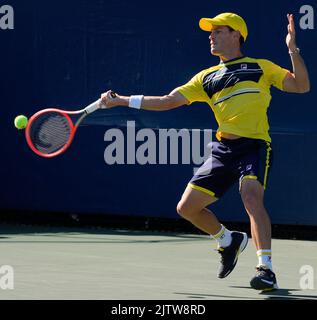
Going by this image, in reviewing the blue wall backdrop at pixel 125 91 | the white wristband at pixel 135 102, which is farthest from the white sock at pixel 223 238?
the blue wall backdrop at pixel 125 91

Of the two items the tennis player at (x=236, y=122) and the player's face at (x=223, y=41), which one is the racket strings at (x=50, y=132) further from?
the player's face at (x=223, y=41)

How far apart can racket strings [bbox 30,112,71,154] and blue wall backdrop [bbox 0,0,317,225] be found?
9.81 feet

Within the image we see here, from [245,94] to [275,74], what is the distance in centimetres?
24

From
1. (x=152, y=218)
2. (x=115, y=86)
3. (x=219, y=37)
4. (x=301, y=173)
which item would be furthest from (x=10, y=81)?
(x=219, y=37)

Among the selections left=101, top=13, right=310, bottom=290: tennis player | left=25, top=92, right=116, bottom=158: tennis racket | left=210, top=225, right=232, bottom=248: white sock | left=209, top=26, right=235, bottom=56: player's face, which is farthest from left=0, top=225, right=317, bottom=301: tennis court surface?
left=209, top=26, right=235, bottom=56: player's face

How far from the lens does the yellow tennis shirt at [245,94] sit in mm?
7977

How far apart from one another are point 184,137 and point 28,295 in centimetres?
439

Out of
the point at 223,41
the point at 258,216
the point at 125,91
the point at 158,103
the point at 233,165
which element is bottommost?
the point at 258,216

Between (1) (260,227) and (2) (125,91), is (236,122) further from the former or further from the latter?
(2) (125,91)

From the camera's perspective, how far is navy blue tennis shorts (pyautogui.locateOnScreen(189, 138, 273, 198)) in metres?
7.95

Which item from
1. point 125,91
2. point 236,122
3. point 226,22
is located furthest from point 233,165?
point 125,91

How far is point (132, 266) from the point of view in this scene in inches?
361

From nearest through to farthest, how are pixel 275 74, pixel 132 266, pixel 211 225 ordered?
1. pixel 275 74
2. pixel 211 225
3. pixel 132 266

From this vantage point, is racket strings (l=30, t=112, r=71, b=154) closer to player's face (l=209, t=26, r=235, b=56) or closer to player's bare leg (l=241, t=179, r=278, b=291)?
player's face (l=209, t=26, r=235, b=56)
